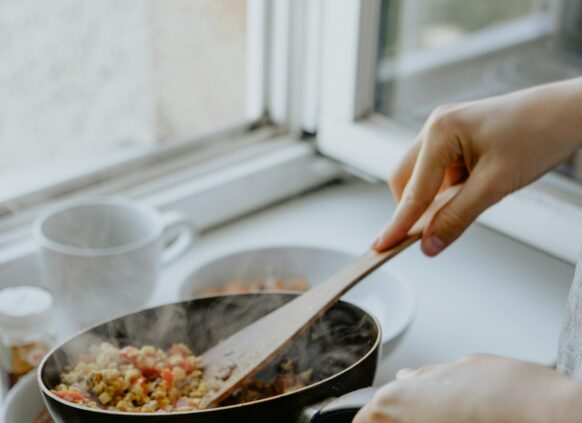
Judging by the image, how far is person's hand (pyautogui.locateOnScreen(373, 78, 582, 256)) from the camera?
0.69 metres

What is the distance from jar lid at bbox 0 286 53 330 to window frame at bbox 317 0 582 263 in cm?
41

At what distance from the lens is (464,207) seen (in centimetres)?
70

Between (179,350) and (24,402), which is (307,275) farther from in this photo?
(24,402)

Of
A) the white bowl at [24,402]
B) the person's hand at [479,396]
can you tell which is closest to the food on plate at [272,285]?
the white bowl at [24,402]

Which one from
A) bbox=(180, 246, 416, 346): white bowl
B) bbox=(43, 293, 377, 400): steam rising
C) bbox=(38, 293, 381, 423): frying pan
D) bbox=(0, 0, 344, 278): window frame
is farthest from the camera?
bbox=(0, 0, 344, 278): window frame

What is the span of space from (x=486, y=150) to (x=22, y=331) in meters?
0.41

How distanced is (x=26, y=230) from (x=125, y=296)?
17cm

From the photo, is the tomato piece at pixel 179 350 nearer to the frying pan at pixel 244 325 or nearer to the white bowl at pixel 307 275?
the frying pan at pixel 244 325

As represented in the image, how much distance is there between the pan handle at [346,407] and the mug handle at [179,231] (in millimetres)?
350

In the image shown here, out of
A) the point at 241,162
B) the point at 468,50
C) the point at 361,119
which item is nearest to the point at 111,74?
the point at 241,162

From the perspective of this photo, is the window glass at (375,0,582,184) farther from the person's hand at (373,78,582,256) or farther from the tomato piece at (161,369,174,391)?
the tomato piece at (161,369,174,391)

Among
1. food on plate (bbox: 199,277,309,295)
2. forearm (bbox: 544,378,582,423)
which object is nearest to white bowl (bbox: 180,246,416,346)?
food on plate (bbox: 199,277,309,295)

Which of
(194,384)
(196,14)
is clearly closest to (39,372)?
(194,384)

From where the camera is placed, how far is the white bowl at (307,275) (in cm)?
84
